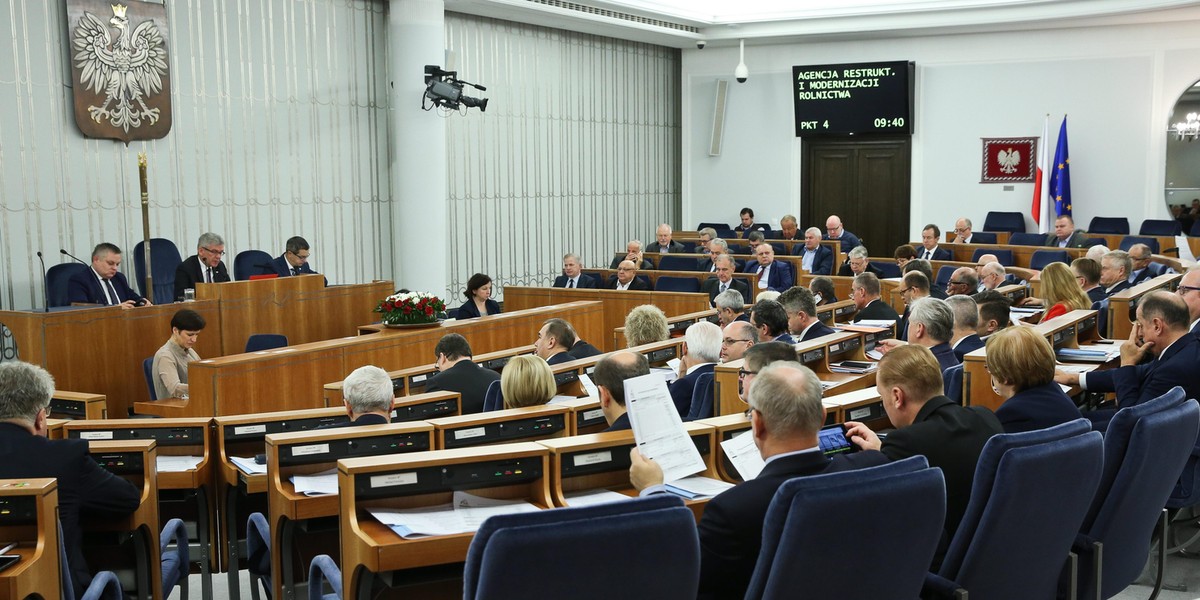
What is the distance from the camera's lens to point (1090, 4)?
13875 mm

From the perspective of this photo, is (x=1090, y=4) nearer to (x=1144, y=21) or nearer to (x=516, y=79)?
(x=1144, y=21)

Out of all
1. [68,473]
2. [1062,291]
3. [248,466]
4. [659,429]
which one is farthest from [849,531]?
[1062,291]

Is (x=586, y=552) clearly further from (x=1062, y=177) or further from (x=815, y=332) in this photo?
(x=1062, y=177)

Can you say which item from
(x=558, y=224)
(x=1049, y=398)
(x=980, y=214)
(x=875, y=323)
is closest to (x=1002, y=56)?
(x=980, y=214)

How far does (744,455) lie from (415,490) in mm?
1060

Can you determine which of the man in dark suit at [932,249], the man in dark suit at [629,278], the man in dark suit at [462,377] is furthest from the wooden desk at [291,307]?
the man in dark suit at [932,249]

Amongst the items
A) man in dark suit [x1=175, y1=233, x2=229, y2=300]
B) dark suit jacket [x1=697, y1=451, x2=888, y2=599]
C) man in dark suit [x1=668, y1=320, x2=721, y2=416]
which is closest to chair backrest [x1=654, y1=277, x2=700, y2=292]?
man in dark suit [x1=175, y1=233, x2=229, y2=300]

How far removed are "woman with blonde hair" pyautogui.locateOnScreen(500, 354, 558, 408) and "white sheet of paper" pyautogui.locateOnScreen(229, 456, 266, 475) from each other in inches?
39.8

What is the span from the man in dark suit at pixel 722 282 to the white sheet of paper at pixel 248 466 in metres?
7.26

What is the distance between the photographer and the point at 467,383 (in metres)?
5.81

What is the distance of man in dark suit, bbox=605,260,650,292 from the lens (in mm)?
11492

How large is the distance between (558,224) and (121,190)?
6.81m

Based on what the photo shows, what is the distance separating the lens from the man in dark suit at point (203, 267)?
31.4 ft

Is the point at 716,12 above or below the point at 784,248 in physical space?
above
